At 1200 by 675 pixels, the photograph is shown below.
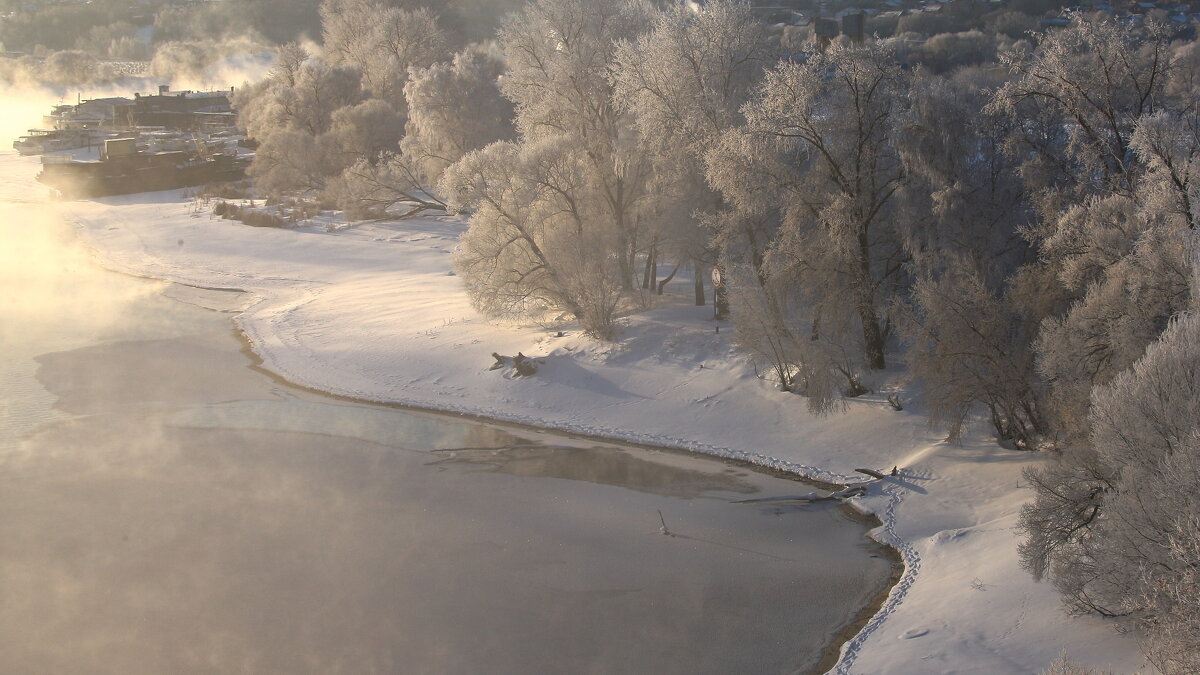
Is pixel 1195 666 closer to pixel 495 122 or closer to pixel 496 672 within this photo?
pixel 496 672

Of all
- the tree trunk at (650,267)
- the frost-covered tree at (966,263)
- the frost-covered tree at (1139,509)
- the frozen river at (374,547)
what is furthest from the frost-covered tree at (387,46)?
the frost-covered tree at (1139,509)

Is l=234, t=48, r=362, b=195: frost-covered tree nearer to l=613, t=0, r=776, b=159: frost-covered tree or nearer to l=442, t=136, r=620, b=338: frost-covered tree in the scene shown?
l=442, t=136, r=620, b=338: frost-covered tree

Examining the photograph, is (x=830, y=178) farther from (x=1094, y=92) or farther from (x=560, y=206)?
(x=560, y=206)

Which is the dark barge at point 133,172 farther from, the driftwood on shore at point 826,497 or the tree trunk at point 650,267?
the driftwood on shore at point 826,497

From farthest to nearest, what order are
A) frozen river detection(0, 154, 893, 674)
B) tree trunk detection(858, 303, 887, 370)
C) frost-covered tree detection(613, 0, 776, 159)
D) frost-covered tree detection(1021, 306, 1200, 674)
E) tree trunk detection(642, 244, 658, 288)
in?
tree trunk detection(642, 244, 658, 288) < frost-covered tree detection(613, 0, 776, 159) < tree trunk detection(858, 303, 887, 370) < frozen river detection(0, 154, 893, 674) < frost-covered tree detection(1021, 306, 1200, 674)

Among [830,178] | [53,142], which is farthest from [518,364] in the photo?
[53,142]

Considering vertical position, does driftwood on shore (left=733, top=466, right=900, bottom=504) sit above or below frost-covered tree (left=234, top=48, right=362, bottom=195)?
below

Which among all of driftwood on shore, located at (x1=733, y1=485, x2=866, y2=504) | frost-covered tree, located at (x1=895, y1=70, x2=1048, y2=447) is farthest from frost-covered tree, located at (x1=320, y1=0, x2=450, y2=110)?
driftwood on shore, located at (x1=733, y1=485, x2=866, y2=504)
